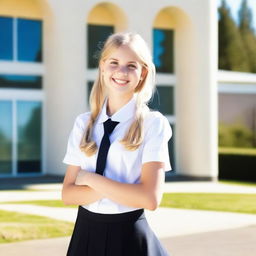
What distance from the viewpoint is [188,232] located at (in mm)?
8953

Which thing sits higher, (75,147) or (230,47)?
(230,47)

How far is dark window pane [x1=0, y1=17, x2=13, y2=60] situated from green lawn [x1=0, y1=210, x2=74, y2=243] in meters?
8.94

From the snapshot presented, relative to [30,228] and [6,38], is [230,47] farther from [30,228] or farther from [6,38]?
[30,228]

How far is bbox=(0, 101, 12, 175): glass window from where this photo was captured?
18.4 meters

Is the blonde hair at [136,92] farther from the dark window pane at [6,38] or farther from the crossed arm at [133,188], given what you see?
the dark window pane at [6,38]

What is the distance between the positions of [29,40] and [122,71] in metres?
16.4

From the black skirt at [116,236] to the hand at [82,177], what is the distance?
13 centimetres

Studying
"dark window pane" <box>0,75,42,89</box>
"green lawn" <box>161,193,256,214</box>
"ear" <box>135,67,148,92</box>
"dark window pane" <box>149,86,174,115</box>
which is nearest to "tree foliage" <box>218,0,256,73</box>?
"dark window pane" <box>149,86,174,115</box>

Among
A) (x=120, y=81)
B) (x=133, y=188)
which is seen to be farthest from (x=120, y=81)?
(x=133, y=188)

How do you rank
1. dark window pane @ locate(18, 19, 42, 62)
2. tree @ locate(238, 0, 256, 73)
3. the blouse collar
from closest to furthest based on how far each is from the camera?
1. the blouse collar
2. dark window pane @ locate(18, 19, 42, 62)
3. tree @ locate(238, 0, 256, 73)

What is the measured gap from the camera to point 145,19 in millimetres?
18969

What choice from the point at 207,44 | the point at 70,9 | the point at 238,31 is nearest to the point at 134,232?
the point at 70,9

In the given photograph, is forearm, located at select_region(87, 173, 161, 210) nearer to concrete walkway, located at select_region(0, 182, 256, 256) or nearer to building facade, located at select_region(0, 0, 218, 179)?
concrete walkway, located at select_region(0, 182, 256, 256)

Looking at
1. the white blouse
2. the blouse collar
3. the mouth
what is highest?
the mouth
